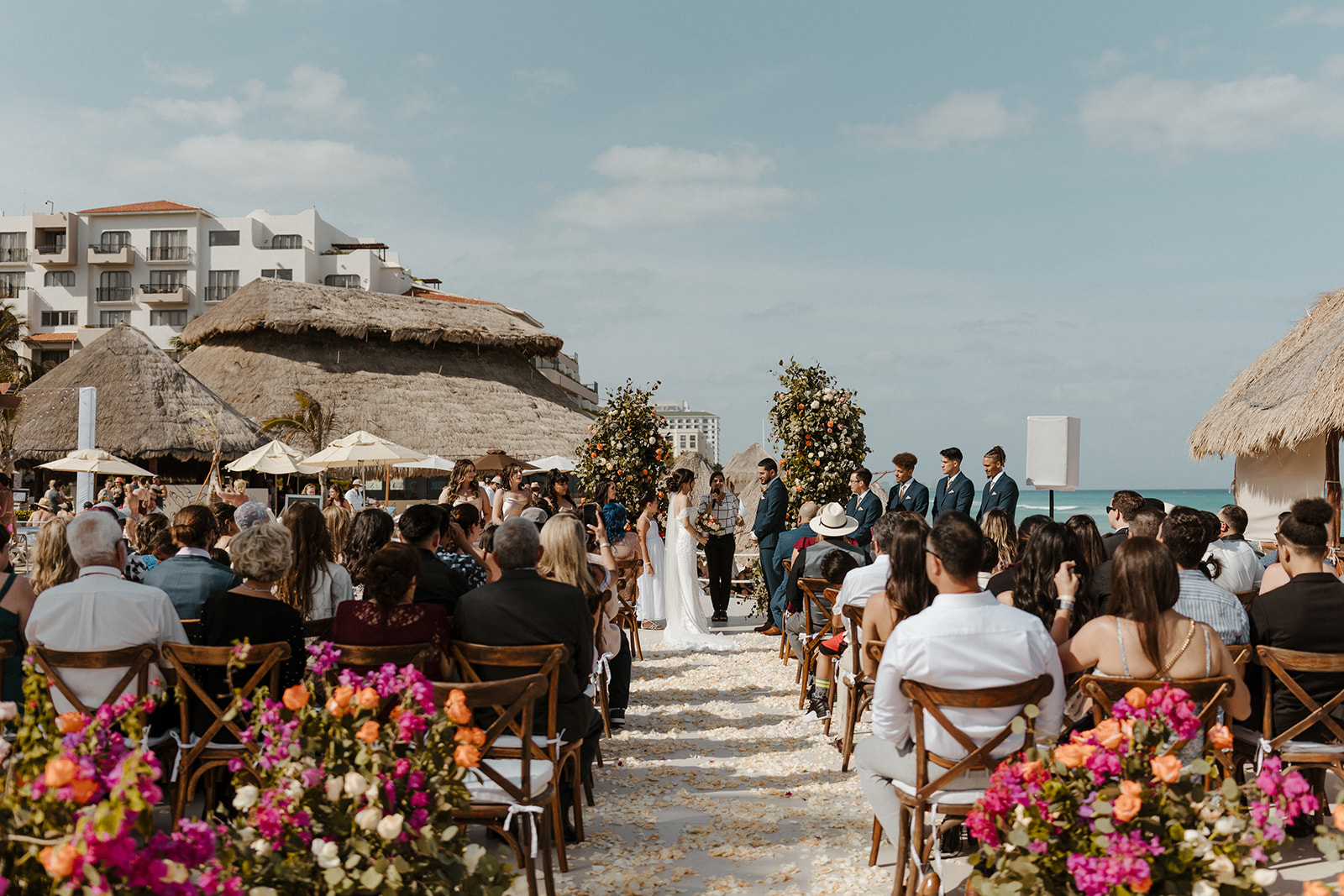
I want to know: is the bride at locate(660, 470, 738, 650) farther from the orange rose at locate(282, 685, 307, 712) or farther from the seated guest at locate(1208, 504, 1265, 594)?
the orange rose at locate(282, 685, 307, 712)

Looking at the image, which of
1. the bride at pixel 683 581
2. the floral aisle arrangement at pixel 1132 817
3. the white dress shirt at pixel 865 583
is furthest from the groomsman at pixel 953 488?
the floral aisle arrangement at pixel 1132 817

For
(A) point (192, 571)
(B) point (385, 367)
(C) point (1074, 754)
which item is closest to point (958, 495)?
(A) point (192, 571)

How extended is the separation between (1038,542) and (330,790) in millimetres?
3396

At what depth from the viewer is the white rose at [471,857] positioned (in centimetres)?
239

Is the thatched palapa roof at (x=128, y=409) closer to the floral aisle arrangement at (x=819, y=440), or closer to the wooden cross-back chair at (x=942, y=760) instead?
the floral aisle arrangement at (x=819, y=440)

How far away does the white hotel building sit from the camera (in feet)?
174

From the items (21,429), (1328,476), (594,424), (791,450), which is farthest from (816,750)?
(21,429)

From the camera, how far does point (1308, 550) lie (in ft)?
14.4

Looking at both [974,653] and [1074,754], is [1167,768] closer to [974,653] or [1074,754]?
[1074,754]

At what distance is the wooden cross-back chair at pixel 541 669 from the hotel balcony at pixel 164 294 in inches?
2207

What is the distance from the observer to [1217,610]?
14.7 ft

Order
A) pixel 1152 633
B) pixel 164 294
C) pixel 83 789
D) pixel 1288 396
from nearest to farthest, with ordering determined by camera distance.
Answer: pixel 83 789, pixel 1152 633, pixel 1288 396, pixel 164 294

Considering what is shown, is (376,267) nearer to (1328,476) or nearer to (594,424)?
(594,424)

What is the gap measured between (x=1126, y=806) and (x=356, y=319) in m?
38.6
